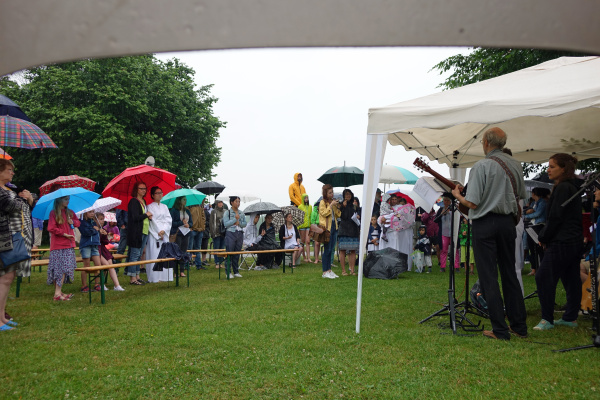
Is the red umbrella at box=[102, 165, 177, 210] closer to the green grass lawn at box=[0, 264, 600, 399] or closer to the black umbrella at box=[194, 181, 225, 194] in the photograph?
the green grass lawn at box=[0, 264, 600, 399]

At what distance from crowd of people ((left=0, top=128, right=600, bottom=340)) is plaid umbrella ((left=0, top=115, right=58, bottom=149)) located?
4.90ft

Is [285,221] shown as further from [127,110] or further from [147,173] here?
[127,110]

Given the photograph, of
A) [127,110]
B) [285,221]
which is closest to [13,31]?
[285,221]

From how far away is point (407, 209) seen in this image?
13609 millimetres

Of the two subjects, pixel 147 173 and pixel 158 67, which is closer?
pixel 147 173

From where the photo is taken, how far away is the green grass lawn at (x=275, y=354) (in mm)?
3977

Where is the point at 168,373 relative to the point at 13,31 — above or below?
below

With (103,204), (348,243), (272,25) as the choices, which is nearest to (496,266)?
(272,25)

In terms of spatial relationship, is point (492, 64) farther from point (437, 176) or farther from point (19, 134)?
point (19, 134)

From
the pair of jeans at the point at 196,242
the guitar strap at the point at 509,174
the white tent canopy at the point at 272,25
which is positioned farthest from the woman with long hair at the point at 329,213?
the white tent canopy at the point at 272,25

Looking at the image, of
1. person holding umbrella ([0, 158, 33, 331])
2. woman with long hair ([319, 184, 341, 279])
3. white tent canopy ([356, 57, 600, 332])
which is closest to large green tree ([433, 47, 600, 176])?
woman with long hair ([319, 184, 341, 279])

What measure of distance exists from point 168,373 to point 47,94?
1310 inches

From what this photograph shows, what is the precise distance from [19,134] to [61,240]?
7.44ft

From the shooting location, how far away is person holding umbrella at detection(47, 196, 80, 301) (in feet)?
27.7
